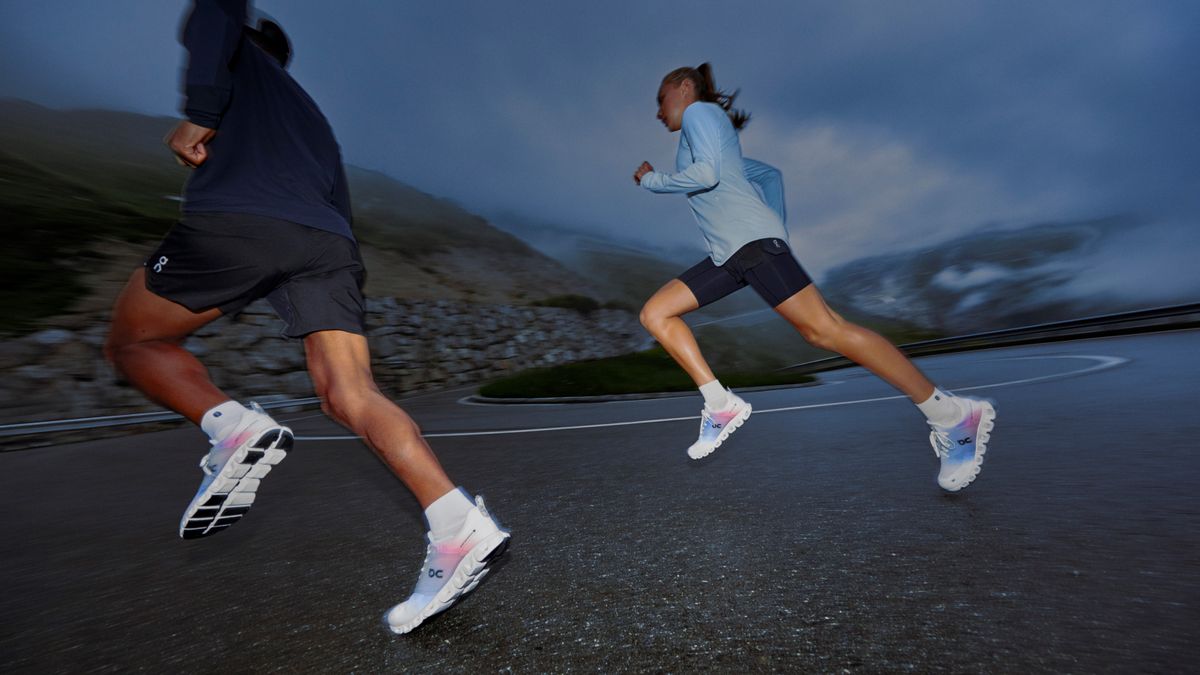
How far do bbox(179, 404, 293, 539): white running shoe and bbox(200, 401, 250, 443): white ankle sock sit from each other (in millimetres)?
23

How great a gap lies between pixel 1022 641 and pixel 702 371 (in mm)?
2455

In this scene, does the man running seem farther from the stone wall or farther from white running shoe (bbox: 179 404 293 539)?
the stone wall

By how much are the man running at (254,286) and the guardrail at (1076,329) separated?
16535 mm

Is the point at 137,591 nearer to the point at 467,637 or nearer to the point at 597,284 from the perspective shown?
the point at 467,637

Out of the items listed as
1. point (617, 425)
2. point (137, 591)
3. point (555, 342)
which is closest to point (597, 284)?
point (555, 342)

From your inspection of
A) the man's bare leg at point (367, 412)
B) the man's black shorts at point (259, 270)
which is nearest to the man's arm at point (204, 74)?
the man's black shorts at point (259, 270)

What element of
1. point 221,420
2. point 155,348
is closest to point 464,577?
point 221,420

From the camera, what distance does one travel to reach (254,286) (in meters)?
2.12

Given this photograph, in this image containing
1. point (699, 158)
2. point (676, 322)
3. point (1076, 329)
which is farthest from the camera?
point (1076, 329)

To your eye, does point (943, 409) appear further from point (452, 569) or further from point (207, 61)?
point (207, 61)

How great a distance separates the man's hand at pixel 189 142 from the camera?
1.98m

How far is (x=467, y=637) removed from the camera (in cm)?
167

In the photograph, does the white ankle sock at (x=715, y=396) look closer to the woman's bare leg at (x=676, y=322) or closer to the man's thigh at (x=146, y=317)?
the woman's bare leg at (x=676, y=322)

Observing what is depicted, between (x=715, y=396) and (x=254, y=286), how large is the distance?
2.43m
